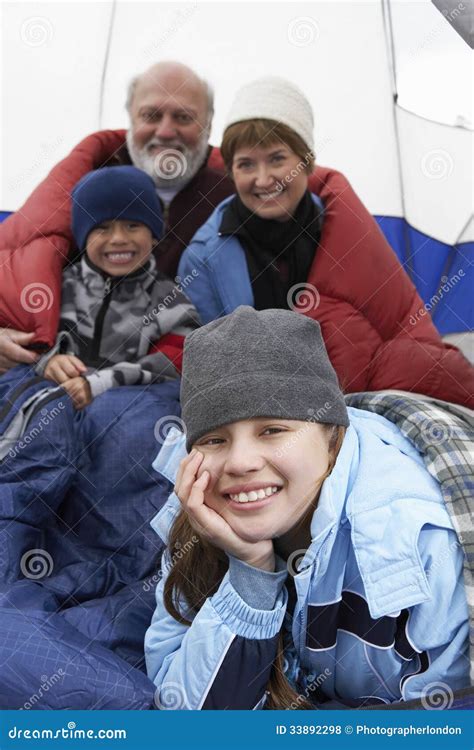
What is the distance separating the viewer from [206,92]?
5.66 feet

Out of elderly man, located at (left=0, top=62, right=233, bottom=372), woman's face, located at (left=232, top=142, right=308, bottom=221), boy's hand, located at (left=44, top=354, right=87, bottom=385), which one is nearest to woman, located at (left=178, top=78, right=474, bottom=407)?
woman's face, located at (left=232, top=142, right=308, bottom=221)

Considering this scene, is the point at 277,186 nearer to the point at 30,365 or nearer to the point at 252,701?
the point at 30,365

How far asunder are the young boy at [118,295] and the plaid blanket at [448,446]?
0.46 m

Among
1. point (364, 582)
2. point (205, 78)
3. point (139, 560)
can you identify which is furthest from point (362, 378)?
point (205, 78)

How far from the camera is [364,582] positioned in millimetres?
935

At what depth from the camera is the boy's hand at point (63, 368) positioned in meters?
1.51

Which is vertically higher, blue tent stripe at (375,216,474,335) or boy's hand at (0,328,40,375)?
blue tent stripe at (375,216,474,335)

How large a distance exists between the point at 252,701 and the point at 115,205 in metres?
0.93

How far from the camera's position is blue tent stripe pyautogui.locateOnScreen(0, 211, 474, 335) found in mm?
1727

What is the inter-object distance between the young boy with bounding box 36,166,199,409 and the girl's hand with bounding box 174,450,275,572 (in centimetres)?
56

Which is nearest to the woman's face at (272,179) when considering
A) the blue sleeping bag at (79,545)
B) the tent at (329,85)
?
the tent at (329,85)

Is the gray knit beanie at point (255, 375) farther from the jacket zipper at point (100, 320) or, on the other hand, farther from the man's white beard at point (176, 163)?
the man's white beard at point (176, 163)

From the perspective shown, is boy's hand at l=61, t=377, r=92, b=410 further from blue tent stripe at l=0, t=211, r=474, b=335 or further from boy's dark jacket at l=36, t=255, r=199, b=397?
blue tent stripe at l=0, t=211, r=474, b=335

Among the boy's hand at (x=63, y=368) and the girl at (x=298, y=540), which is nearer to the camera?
the girl at (x=298, y=540)
